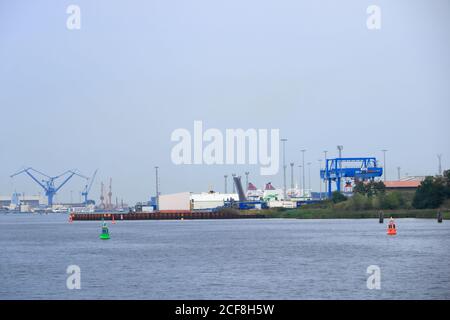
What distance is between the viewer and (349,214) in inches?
5620

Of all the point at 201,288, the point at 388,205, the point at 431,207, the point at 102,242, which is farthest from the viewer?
the point at 388,205

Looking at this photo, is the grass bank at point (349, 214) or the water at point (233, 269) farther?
the grass bank at point (349, 214)

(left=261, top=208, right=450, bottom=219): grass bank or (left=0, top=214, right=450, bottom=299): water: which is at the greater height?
(left=261, top=208, right=450, bottom=219): grass bank

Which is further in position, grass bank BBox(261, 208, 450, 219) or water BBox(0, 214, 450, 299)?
grass bank BBox(261, 208, 450, 219)

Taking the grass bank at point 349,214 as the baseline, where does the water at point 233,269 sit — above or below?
below

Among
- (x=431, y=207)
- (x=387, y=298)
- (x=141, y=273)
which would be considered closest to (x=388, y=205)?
(x=431, y=207)

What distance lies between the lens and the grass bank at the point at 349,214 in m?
127

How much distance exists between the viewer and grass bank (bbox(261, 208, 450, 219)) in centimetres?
12694

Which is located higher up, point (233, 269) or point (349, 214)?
point (349, 214)

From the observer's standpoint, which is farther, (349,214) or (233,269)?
(349,214)
